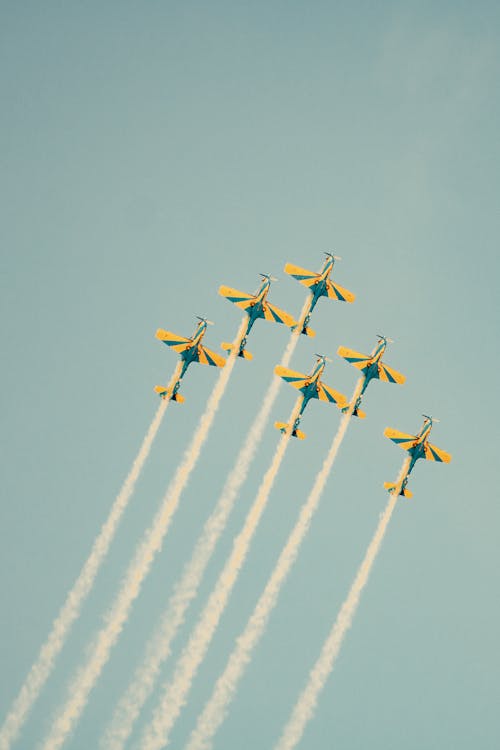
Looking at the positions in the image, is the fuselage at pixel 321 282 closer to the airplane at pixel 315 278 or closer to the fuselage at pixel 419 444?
the airplane at pixel 315 278

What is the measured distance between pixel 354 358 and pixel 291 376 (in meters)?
7.39

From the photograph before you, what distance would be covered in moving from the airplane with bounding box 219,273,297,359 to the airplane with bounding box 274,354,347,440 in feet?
16.9

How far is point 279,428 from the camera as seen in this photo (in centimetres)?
17475

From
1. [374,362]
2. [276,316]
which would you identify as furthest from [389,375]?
[276,316]

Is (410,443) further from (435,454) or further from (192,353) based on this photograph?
(192,353)

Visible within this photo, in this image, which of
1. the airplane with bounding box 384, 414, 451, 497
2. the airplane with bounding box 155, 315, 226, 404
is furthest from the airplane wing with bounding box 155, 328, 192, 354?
the airplane with bounding box 384, 414, 451, 497

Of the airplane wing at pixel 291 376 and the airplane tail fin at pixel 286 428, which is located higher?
the airplane wing at pixel 291 376

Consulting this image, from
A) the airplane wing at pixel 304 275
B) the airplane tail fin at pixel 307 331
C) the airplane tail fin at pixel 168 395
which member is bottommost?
the airplane tail fin at pixel 168 395

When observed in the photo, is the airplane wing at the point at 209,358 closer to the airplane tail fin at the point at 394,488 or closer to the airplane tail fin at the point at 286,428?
the airplane tail fin at the point at 286,428

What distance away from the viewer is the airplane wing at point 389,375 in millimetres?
176625

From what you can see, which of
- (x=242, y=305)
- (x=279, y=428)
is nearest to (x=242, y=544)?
(x=279, y=428)

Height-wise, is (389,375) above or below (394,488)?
above

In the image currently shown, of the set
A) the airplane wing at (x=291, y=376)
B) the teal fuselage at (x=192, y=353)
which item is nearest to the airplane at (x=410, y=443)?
the airplane wing at (x=291, y=376)

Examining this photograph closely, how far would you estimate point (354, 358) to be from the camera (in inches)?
6934
